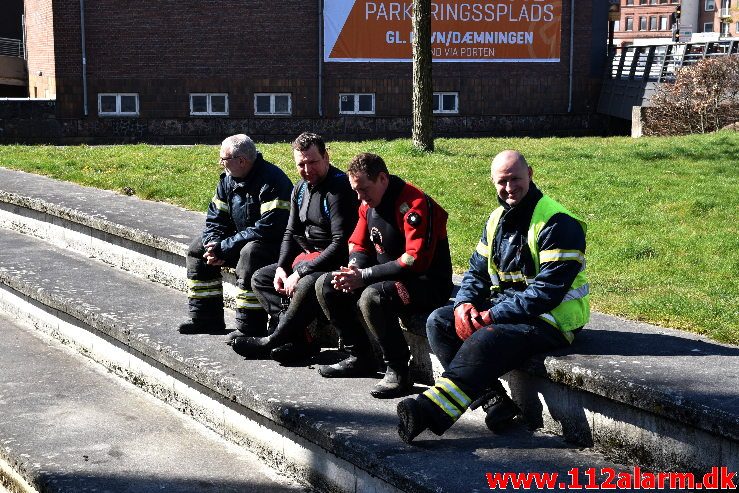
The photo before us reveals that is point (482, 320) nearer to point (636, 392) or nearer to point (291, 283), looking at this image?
point (636, 392)

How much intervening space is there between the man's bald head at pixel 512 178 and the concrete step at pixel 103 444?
5.81ft

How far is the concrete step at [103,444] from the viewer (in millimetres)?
5188


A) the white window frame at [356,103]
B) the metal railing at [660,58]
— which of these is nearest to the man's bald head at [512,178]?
the metal railing at [660,58]

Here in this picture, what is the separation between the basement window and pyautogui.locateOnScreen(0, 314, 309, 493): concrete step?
28.6m

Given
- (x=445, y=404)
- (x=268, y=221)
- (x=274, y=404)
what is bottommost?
(x=274, y=404)

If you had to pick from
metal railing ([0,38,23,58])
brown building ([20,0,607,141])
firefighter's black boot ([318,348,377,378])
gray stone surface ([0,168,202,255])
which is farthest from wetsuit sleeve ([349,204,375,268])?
metal railing ([0,38,23,58])

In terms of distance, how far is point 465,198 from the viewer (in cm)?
1145

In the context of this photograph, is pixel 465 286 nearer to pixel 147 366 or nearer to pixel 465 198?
pixel 147 366

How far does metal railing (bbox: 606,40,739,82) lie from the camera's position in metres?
28.0

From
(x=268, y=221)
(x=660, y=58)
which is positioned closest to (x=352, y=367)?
(x=268, y=221)

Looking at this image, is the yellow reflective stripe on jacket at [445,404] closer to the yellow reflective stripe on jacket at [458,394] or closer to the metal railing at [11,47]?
the yellow reflective stripe on jacket at [458,394]

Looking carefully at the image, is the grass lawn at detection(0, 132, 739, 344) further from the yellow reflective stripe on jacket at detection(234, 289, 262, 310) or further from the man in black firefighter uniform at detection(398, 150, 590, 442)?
the yellow reflective stripe on jacket at detection(234, 289, 262, 310)

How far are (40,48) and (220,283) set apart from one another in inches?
1134

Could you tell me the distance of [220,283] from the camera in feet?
22.9
